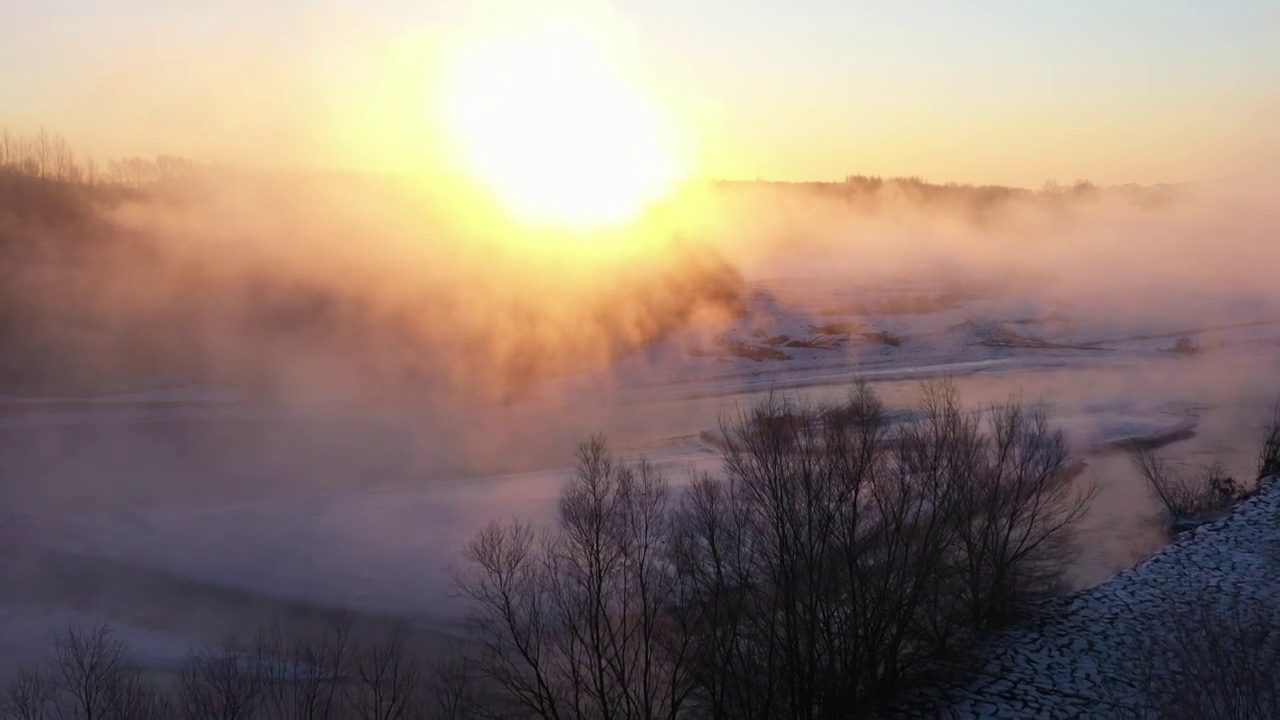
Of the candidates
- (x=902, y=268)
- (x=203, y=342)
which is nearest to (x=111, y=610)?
(x=203, y=342)

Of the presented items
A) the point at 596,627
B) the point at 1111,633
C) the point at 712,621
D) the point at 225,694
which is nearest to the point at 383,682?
the point at 225,694

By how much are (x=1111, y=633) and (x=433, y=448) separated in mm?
13328

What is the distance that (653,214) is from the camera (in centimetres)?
3791

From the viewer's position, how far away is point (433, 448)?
1878cm

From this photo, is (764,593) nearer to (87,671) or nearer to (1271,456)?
(87,671)

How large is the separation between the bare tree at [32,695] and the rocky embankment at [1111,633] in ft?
24.0

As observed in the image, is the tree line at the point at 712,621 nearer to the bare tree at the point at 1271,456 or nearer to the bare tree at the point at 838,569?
the bare tree at the point at 838,569

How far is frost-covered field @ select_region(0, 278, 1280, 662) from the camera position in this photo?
38.5 ft

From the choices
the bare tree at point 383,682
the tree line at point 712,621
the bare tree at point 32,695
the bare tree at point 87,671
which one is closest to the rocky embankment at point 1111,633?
the tree line at point 712,621

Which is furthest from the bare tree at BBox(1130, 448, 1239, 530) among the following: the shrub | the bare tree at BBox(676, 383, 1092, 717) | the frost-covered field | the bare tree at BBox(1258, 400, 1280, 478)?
the shrub

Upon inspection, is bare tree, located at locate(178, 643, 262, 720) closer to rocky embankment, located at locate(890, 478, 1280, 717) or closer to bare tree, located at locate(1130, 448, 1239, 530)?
rocky embankment, located at locate(890, 478, 1280, 717)

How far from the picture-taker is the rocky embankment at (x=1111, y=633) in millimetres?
8070

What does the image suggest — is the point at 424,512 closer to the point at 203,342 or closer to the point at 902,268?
the point at 203,342

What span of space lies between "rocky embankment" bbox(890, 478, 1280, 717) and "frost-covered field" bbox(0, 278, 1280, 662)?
81 cm
